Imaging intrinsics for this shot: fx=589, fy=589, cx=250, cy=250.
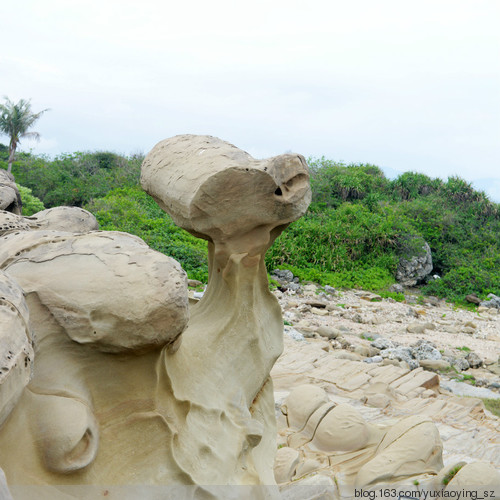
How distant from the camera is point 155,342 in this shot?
1938 millimetres

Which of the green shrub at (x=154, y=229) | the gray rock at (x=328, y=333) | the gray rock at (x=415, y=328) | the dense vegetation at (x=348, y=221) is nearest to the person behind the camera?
the gray rock at (x=328, y=333)

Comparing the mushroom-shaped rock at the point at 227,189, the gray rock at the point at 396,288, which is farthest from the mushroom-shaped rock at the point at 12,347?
the gray rock at the point at 396,288

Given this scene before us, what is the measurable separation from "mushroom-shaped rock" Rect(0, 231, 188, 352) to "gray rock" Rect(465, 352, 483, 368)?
21.8 ft

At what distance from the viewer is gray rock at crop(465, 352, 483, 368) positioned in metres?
7.69

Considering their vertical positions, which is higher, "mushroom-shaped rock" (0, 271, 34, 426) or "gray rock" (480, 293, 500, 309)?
"mushroom-shaped rock" (0, 271, 34, 426)

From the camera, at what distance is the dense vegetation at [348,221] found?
490 inches

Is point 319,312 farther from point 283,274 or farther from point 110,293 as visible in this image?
point 110,293

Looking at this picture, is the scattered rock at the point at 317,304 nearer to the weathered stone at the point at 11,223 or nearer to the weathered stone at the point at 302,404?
the weathered stone at the point at 302,404

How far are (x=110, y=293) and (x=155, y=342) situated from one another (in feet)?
0.72

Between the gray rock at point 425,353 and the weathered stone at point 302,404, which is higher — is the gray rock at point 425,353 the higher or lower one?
the lower one

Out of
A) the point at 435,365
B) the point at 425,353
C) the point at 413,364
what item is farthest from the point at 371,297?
the point at 413,364

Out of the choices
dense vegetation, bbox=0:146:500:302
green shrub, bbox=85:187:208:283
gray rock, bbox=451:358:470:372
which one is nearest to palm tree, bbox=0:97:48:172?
dense vegetation, bbox=0:146:500:302

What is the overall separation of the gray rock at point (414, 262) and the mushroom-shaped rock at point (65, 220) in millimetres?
11451

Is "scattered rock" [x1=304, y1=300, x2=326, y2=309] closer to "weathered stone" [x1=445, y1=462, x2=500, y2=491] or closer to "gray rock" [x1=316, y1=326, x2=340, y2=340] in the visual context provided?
"gray rock" [x1=316, y1=326, x2=340, y2=340]
